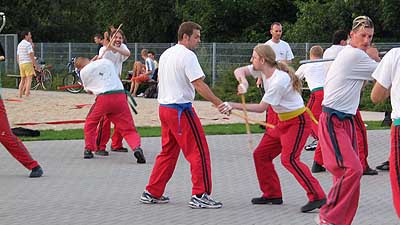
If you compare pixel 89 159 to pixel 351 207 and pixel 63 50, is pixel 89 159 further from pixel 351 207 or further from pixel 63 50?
pixel 63 50

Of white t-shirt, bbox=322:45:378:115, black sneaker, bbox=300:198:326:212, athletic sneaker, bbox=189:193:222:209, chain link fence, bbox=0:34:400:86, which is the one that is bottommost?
chain link fence, bbox=0:34:400:86

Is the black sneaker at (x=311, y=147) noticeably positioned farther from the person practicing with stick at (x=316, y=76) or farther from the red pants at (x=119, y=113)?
the red pants at (x=119, y=113)

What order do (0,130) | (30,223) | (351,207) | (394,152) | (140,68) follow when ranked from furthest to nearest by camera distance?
(140,68) < (0,130) < (30,223) < (351,207) < (394,152)

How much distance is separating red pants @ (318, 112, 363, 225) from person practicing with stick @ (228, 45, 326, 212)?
718 millimetres

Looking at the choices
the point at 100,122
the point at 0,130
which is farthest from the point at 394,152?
the point at 100,122

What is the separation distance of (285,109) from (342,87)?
3.36 ft

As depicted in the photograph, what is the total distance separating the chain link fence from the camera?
89.8 feet

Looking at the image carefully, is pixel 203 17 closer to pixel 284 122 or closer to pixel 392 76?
pixel 284 122

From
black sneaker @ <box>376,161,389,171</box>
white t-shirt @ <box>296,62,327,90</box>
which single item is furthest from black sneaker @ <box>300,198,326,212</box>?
white t-shirt @ <box>296,62,327,90</box>

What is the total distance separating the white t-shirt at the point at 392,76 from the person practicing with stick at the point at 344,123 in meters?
0.92

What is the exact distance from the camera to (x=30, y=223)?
8312 mm

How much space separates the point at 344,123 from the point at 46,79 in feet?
82.5

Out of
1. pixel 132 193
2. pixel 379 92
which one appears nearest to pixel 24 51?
pixel 132 193

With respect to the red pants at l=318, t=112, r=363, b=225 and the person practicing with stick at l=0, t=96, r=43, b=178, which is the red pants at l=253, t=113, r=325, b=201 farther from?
the person practicing with stick at l=0, t=96, r=43, b=178
